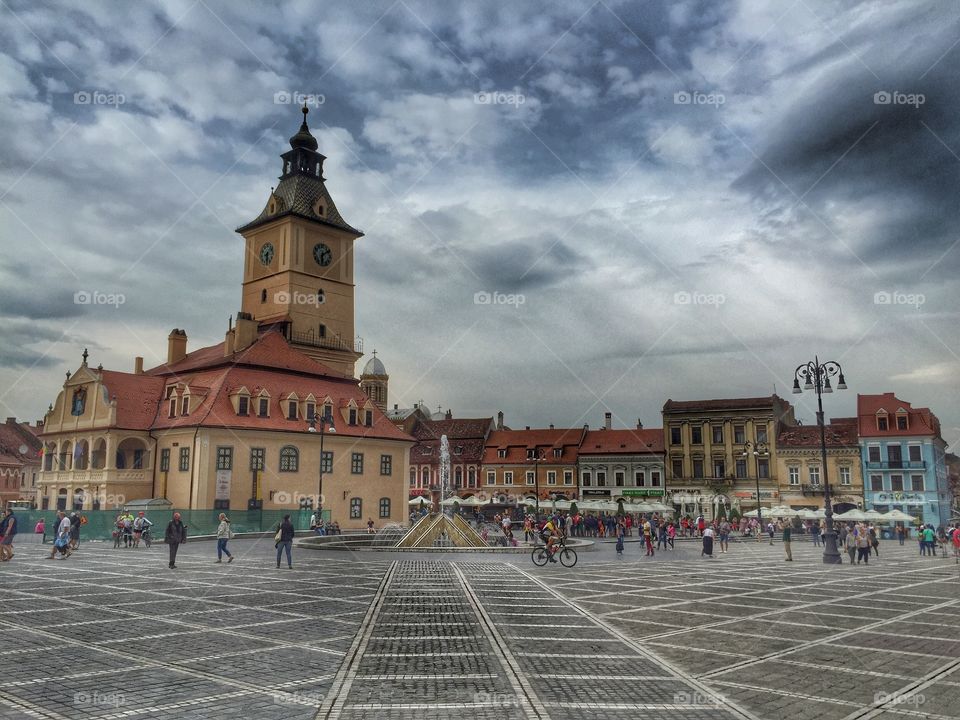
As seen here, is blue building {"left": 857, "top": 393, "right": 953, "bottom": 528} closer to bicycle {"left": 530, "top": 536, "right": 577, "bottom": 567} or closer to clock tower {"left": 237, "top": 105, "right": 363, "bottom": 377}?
clock tower {"left": 237, "top": 105, "right": 363, "bottom": 377}

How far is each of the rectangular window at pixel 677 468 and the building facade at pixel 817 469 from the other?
894 centimetres

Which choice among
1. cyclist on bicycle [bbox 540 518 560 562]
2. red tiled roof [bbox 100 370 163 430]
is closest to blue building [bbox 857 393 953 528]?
cyclist on bicycle [bbox 540 518 560 562]

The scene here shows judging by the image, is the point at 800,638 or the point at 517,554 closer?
the point at 800,638

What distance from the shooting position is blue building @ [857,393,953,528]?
64.6 metres

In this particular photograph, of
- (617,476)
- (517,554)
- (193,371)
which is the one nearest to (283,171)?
(193,371)

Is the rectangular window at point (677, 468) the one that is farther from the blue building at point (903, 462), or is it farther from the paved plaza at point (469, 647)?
the paved plaza at point (469, 647)

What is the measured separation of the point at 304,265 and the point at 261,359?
15.4 meters

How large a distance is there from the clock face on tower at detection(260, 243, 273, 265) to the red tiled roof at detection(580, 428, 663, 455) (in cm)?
3608

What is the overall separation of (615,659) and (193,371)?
50401 mm

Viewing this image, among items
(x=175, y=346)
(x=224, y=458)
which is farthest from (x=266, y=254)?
(x=224, y=458)

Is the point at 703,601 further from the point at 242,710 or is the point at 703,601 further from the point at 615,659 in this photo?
the point at 242,710

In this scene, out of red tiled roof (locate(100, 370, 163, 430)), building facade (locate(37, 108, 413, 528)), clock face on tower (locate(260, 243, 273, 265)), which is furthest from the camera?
clock face on tower (locate(260, 243, 273, 265))

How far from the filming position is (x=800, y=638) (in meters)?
13.1

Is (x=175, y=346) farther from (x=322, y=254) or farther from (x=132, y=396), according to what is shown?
(x=322, y=254)
